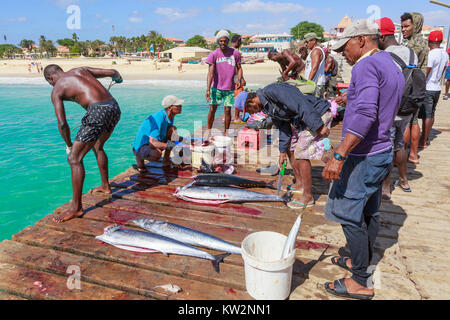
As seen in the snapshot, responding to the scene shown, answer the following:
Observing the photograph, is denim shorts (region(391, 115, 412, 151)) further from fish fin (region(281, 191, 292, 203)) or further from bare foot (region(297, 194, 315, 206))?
fish fin (region(281, 191, 292, 203))

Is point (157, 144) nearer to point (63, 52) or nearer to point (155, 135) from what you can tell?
point (155, 135)

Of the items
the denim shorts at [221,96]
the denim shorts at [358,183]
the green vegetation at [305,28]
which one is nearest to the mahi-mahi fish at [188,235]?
the denim shorts at [358,183]

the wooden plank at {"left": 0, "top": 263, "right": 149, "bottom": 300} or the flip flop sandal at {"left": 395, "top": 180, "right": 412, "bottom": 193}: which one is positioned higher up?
the flip flop sandal at {"left": 395, "top": 180, "right": 412, "bottom": 193}

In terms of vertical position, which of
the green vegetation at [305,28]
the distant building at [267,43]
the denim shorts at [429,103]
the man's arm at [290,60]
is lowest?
the denim shorts at [429,103]

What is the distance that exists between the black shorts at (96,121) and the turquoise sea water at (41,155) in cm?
409

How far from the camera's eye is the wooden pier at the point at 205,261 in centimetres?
273

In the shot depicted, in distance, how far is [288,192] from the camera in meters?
4.58

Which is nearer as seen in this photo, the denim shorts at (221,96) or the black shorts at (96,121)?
the black shorts at (96,121)

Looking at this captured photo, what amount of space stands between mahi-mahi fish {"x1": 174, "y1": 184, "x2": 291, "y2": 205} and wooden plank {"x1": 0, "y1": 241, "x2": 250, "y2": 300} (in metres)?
1.65

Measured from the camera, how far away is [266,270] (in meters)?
2.36

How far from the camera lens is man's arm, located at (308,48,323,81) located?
298 inches

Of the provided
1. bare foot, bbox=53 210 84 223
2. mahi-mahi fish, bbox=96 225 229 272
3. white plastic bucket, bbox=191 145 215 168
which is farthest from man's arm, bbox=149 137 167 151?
mahi-mahi fish, bbox=96 225 229 272

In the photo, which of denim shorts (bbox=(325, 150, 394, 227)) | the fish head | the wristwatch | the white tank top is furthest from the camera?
the white tank top

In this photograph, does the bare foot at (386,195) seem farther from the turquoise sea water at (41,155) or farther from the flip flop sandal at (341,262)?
the turquoise sea water at (41,155)
